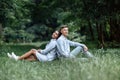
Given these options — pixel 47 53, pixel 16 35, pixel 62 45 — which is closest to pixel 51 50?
pixel 47 53

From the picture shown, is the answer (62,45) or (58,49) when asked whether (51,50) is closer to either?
(58,49)

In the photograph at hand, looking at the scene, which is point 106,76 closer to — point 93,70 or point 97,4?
point 93,70

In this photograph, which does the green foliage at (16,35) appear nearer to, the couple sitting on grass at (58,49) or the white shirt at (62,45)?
the couple sitting on grass at (58,49)

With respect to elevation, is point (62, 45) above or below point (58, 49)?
above

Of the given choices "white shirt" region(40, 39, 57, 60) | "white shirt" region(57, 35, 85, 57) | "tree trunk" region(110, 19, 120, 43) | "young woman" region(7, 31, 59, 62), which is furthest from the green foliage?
"white shirt" region(57, 35, 85, 57)

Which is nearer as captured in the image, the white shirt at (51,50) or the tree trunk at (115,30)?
the white shirt at (51,50)

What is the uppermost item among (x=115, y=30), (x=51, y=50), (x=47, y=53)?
(x=51, y=50)

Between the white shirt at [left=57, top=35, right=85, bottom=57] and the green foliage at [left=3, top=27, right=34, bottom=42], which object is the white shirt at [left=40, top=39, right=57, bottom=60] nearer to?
the white shirt at [left=57, top=35, right=85, bottom=57]

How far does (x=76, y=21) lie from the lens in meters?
30.1

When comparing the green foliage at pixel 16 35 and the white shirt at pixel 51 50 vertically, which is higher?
the white shirt at pixel 51 50

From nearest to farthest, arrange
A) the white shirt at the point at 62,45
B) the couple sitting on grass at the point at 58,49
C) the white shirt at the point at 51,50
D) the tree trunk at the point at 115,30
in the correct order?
the white shirt at the point at 62,45, the couple sitting on grass at the point at 58,49, the white shirt at the point at 51,50, the tree trunk at the point at 115,30

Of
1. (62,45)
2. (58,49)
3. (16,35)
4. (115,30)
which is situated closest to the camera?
(62,45)

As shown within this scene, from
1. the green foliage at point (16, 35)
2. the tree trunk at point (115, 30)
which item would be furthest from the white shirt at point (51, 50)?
the green foliage at point (16, 35)

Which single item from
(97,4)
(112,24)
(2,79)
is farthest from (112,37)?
(2,79)
